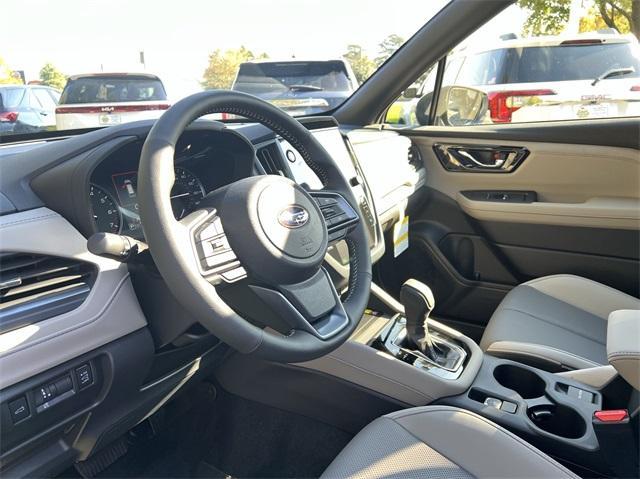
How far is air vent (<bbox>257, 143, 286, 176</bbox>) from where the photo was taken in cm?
157

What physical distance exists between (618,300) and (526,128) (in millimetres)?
803

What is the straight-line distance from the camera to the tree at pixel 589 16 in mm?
2527

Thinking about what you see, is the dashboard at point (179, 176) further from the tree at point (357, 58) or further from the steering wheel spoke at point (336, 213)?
the tree at point (357, 58)

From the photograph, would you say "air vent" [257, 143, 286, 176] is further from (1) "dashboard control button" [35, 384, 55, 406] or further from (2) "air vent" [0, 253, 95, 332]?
(1) "dashboard control button" [35, 384, 55, 406]

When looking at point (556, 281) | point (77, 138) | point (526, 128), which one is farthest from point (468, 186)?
point (77, 138)

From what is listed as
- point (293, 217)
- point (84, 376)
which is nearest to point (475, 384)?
point (293, 217)

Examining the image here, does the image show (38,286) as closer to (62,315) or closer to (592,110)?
(62,315)

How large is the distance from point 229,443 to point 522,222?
1.51 metres

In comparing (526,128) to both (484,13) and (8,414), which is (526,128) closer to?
(484,13)

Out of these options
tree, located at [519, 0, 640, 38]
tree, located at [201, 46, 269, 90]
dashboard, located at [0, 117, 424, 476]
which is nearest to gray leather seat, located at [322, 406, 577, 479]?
dashboard, located at [0, 117, 424, 476]

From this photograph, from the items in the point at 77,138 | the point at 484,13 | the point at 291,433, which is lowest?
the point at 291,433

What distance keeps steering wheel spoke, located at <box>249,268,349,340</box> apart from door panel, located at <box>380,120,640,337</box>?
130 cm

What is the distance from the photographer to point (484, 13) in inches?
79.5

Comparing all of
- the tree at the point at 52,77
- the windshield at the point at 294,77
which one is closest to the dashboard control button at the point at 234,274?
the tree at the point at 52,77
